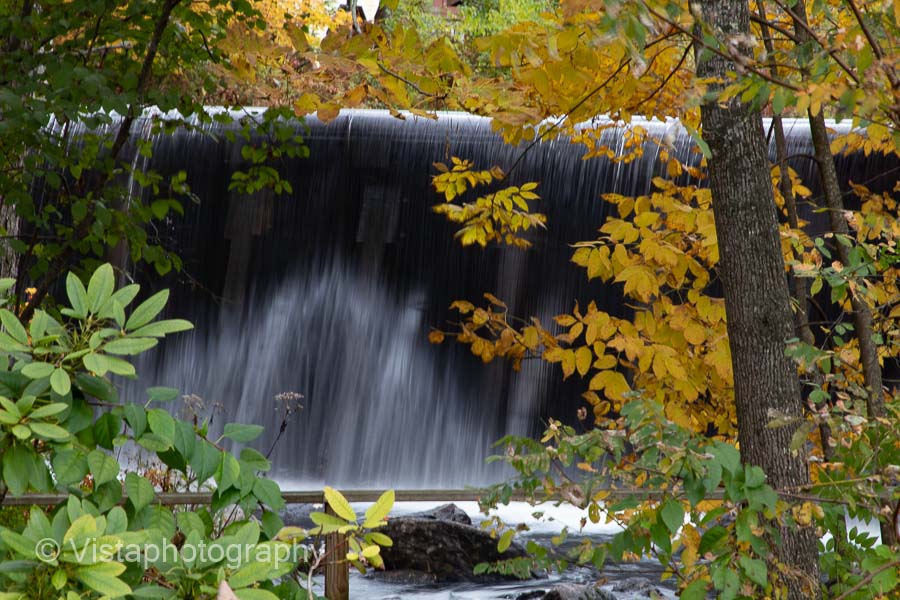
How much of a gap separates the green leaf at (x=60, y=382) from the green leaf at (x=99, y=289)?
0.12m

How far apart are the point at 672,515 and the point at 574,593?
3010 millimetres

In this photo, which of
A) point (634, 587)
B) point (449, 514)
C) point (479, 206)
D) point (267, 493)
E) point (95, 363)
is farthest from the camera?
point (449, 514)

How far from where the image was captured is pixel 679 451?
1733 millimetres

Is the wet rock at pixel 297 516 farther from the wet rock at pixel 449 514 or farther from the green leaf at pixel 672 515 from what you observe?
the green leaf at pixel 672 515

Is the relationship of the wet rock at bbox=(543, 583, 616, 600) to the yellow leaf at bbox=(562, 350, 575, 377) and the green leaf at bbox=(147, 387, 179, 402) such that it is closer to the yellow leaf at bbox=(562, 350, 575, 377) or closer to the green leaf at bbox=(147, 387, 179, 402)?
the yellow leaf at bbox=(562, 350, 575, 377)

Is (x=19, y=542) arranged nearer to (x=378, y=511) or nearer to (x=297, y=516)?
(x=378, y=511)

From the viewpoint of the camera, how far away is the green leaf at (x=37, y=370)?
1.16 meters

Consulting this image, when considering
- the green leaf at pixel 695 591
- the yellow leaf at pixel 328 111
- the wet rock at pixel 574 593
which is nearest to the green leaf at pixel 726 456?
the green leaf at pixel 695 591

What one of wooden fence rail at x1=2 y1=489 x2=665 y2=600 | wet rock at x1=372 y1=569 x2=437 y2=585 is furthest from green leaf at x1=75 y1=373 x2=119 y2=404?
wet rock at x1=372 y1=569 x2=437 y2=585

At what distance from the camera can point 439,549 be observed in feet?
18.3

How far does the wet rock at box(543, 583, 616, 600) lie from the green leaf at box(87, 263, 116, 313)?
372cm

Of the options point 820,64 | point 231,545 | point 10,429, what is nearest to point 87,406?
point 10,429

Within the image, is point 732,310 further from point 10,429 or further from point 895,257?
point 10,429

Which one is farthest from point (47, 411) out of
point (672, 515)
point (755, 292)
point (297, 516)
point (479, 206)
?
point (297, 516)
